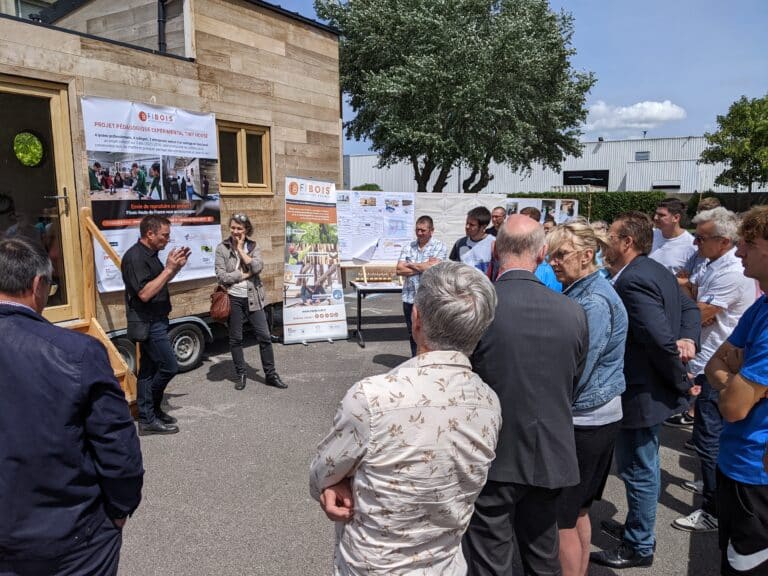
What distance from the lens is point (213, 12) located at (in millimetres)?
6691

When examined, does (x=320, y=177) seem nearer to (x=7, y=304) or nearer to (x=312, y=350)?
(x=312, y=350)

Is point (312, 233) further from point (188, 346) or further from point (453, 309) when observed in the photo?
point (453, 309)

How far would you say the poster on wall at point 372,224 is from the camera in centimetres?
876

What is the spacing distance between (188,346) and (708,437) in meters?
5.49

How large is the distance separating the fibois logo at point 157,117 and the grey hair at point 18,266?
4.56 metres

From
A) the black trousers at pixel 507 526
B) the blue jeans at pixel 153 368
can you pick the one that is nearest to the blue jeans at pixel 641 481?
the black trousers at pixel 507 526

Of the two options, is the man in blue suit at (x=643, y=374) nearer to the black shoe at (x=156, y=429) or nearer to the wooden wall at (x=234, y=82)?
the black shoe at (x=156, y=429)

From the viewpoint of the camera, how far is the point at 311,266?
797 cm

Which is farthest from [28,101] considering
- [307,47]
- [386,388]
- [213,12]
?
[386,388]

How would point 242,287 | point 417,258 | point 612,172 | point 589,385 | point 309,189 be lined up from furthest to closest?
point 612,172 < point 309,189 < point 417,258 < point 242,287 < point 589,385

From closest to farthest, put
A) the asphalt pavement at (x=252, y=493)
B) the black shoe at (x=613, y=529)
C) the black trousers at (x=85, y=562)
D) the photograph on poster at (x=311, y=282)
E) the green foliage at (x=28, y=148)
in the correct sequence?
1. the black trousers at (x=85, y=562)
2. the asphalt pavement at (x=252, y=493)
3. the black shoe at (x=613, y=529)
4. the green foliage at (x=28, y=148)
5. the photograph on poster at (x=311, y=282)

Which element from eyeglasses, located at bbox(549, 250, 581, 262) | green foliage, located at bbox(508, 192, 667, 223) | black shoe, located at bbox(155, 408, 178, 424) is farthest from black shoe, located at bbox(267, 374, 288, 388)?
green foliage, located at bbox(508, 192, 667, 223)

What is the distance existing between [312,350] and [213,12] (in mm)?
4487

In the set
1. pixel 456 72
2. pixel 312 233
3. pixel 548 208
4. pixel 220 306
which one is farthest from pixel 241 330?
pixel 456 72
